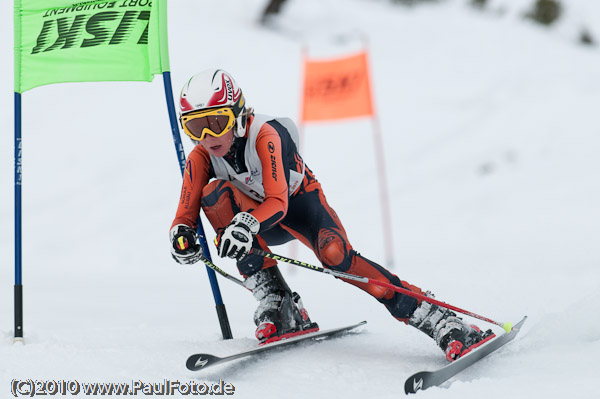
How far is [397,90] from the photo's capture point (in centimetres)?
1528

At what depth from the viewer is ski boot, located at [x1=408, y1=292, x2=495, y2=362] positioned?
339 cm

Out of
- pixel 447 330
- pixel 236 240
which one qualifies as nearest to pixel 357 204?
pixel 447 330

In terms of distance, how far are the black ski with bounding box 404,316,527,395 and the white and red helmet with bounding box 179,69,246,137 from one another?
1551 millimetres

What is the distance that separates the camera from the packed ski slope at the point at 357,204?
3381 mm

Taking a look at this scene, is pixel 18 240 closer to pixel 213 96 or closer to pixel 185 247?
pixel 185 247

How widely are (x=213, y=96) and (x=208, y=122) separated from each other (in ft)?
0.45

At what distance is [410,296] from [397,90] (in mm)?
12176

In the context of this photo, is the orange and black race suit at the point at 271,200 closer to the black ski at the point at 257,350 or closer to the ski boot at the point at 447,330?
the ski boot at the point at 447,330

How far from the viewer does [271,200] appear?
3.48 meters

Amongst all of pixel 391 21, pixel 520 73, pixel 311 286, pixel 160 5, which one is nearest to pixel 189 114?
pixel 160 5

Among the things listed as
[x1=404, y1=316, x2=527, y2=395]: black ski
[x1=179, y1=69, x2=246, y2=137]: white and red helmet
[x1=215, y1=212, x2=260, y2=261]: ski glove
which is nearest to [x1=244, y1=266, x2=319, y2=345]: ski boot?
[x1=215, y1=212, x2=260, y2=261]: ski glove

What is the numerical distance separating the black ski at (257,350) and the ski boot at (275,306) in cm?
8

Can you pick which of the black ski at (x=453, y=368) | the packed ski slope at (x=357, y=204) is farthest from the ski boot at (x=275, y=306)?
the black ski at (x=453, y=368)

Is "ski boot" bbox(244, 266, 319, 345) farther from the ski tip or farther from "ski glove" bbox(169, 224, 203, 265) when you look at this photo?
the ski tip
